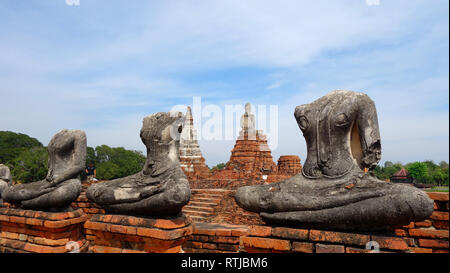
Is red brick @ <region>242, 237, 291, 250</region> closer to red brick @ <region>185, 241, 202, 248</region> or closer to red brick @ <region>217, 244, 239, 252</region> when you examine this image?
red brick @ <region>217, 244, 239, 252</region>

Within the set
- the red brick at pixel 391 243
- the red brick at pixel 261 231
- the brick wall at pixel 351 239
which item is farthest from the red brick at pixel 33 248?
the red brick at pixel 391 243

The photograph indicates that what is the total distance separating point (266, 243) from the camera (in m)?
2.79

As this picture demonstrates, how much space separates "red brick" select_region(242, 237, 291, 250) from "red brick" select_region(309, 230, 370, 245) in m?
0.24

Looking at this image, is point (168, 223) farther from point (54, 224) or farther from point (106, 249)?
point (54, 224)

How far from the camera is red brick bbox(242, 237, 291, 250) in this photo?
2.71 meters

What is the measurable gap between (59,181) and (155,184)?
1826 mm

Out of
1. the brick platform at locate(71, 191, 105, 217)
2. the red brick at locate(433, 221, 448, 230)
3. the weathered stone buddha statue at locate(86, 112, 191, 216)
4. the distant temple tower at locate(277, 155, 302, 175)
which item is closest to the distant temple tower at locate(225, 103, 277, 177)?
the distant temple tower at locate(277, 155, 302, 175)

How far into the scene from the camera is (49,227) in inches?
158

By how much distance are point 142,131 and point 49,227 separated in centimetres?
183

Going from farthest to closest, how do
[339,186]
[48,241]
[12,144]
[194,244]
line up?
[12,144], [194,244], [48,241], [339,186]

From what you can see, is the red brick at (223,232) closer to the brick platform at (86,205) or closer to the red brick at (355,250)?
the red brick at (355,250)

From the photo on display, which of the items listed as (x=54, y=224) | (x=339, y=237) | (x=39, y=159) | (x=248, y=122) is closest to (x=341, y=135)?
(x=339, y=237)
